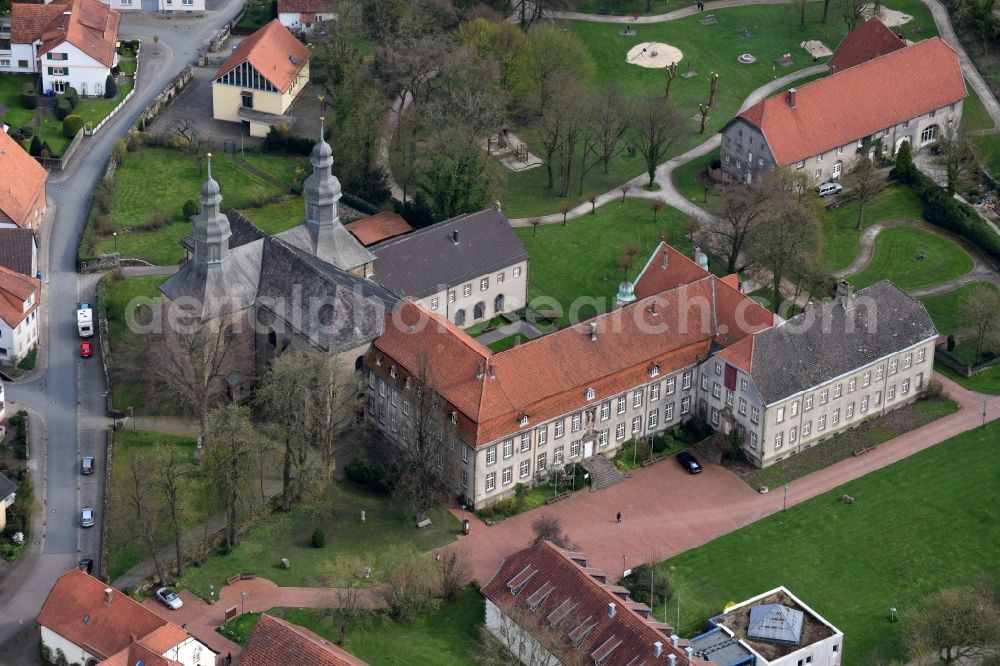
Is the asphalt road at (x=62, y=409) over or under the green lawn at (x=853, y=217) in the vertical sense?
under

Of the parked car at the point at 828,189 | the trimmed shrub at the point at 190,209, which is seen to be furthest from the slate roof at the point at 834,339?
the trimmed shrub at the point at 190,209

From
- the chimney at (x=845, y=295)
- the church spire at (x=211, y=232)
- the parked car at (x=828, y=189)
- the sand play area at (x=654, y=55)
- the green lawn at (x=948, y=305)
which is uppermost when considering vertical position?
the church spire at (x=211, y=232)

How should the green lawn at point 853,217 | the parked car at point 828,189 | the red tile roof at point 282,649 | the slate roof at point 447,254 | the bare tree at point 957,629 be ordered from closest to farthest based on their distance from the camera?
the red tile roof at point 282,649
the bare tree at point 957,629
the slate roof at point 447,254
the green lawn at point 853,217
the parked car at point 828,189

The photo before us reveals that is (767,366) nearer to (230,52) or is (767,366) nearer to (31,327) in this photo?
A: (31,327)

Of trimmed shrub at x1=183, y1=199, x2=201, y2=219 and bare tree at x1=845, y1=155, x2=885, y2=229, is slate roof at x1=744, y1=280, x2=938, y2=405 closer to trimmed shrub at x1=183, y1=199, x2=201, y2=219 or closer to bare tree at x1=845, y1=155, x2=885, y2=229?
bare tree at x1=845, y1=155, x2=885, y2=229

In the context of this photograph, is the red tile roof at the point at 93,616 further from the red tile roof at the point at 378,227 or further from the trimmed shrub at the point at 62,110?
the trimmed shrub at the point at 62,110

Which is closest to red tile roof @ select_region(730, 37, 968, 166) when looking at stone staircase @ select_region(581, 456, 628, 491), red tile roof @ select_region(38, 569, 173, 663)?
stone staircase @ select_region(581, 456, 628, 491)
